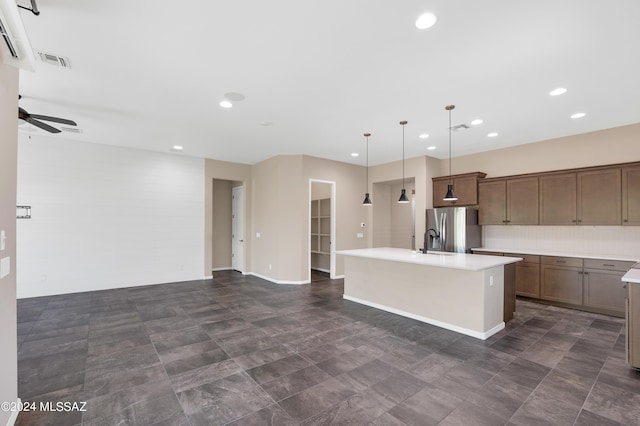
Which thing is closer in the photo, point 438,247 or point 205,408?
point 205,408

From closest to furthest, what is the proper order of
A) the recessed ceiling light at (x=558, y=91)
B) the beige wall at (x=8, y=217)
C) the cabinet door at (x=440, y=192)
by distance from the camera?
the beige wall at (x=8, y=217) < the recessed ceiling light at (x=558, y=91) < the cabinet door at (x=440, y=192)

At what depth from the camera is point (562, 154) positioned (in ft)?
16.9

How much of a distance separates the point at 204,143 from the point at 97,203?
101 inches

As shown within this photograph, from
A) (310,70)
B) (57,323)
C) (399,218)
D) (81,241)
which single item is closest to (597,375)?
(310,70)

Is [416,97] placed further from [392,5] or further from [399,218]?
[399,218]

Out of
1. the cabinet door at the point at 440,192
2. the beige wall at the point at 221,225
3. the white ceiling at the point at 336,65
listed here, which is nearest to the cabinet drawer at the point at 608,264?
the white ceiling at the point at 336,65

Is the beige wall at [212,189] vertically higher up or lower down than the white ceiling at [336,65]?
lower down

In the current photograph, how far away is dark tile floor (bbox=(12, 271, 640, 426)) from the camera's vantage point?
218 centimetres

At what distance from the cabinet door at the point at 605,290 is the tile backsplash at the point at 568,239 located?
585 millimetres

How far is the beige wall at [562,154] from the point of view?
179 inches

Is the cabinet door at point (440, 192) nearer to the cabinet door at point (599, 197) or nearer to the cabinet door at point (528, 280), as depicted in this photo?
the cabinet door at point (528, 280)

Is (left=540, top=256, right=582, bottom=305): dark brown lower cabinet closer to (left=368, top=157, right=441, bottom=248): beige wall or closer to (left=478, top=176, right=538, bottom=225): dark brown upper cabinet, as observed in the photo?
(left=478, top=176, right=538, bottom=225): dark brown upper cabinet

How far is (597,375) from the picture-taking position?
8.98 feet

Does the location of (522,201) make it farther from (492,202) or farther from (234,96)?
(234,96)
